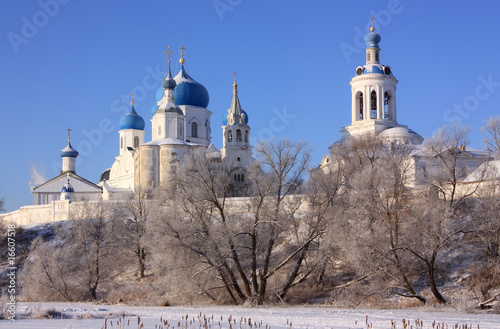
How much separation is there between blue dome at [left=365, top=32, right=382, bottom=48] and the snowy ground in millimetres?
26659

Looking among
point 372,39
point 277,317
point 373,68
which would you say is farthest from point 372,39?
point 277,317

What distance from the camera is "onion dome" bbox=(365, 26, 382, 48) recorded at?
43.2 meters

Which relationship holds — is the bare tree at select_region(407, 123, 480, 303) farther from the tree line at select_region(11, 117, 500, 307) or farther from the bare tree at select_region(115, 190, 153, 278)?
the bare tree at select_region(115, 190, 153, 278)

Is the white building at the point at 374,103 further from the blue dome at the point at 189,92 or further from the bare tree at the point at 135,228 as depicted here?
the bare tree at the point at 135,228

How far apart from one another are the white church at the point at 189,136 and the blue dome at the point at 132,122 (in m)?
0.11

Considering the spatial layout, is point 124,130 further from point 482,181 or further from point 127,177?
point 482,181

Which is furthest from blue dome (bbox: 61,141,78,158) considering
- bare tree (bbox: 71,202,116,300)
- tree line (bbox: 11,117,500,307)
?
tree line (bbox: 11,117,500,307)

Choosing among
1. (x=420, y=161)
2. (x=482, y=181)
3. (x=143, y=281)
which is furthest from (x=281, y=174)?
(x=420, y=161)

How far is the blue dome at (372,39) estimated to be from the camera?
4322 cm

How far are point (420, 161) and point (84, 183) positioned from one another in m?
24.6

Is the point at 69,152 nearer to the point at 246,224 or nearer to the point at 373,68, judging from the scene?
the point at 373,68

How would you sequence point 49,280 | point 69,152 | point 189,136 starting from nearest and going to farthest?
point 49,280 < point 189,136 < point 69,152

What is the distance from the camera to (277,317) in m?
17.2

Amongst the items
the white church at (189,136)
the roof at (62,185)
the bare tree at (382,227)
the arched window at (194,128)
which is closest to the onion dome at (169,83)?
Result: the white church at (189,136)
